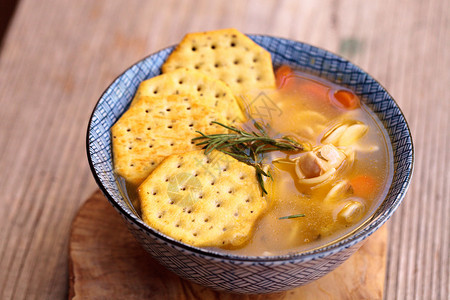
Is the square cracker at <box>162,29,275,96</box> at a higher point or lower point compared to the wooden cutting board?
higher

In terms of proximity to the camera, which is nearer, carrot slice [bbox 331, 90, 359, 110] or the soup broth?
the soup broth

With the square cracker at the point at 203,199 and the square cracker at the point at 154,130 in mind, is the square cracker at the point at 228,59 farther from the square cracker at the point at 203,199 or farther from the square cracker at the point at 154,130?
the square cracker at the point at 203,199

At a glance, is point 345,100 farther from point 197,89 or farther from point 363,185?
point 197,89

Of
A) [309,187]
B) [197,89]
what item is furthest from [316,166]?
[197,89]

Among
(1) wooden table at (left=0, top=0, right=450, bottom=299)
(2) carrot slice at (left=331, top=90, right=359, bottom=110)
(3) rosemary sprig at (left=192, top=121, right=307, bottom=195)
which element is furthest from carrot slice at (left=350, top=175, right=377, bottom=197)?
(1) wooden table at (left=0, top=0, right=450, bottom=299)

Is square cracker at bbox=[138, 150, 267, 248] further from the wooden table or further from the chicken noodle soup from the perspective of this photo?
the wooden table

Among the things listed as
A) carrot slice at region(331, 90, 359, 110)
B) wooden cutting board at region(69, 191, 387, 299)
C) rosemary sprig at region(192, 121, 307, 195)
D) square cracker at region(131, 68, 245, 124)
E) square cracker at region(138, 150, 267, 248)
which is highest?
carrot slice at region(331, 90, 359, 110)
